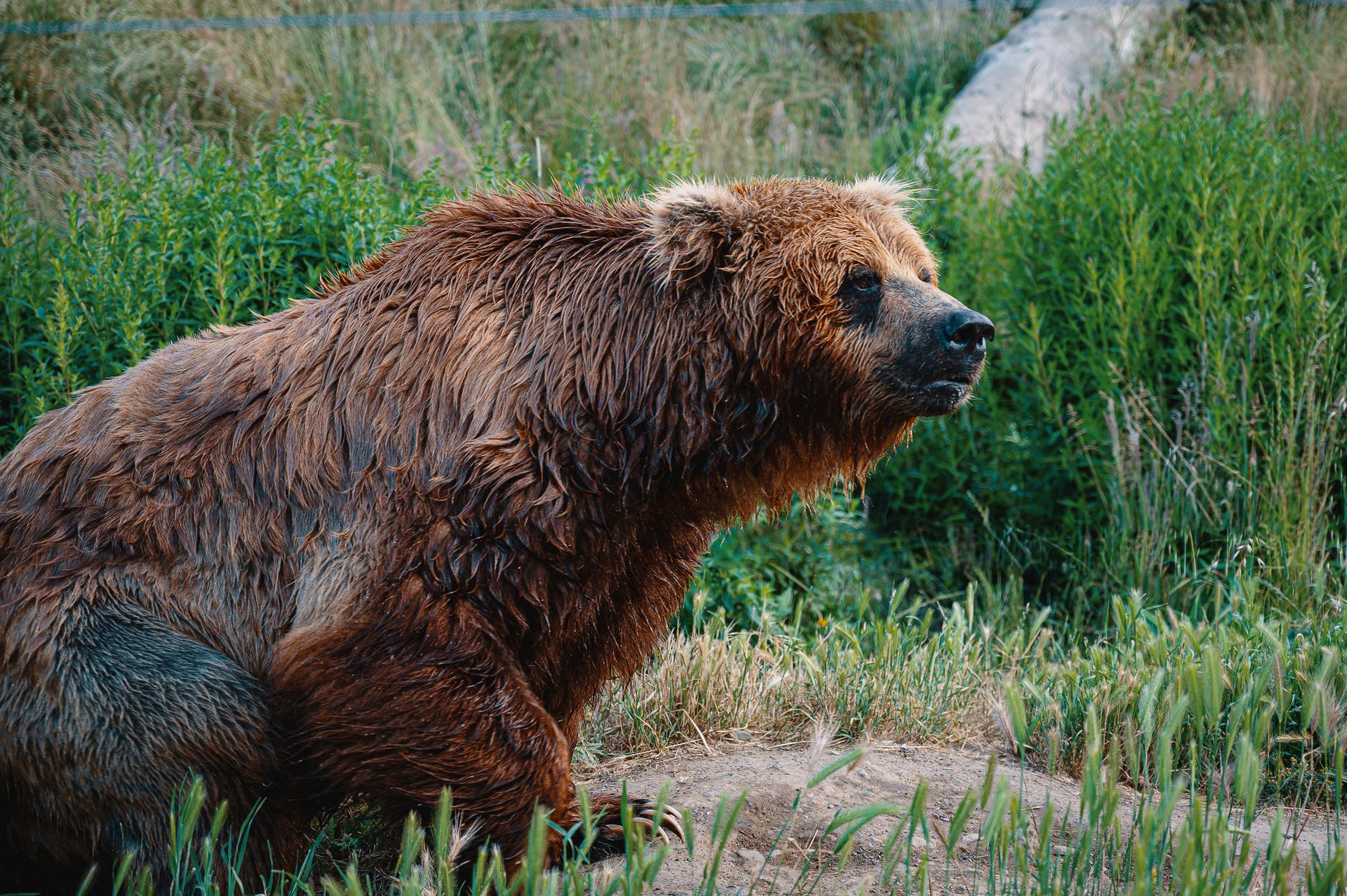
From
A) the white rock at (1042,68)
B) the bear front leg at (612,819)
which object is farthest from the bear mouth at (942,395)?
the white rock at (1042,68)

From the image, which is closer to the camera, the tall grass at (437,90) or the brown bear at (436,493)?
the brown bear at (436,493)

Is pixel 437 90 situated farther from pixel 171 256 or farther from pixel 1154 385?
pixel 1154 385

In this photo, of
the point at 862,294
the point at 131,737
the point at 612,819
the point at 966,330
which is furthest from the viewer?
the point at 612,819

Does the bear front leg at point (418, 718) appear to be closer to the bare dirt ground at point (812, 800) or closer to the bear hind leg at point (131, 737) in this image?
the bear hind leg at point (131, 737)

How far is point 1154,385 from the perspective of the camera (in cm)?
584

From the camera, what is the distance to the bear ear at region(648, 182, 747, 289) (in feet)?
10.4

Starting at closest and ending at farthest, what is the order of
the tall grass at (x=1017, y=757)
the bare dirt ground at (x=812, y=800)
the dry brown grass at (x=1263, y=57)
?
the tall grass at (x=1017, y=757) < the bare dirt ground at (x=812, y=800) < the dry brown grass at (x=1263, y=57)

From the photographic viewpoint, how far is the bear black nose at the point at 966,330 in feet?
10.1

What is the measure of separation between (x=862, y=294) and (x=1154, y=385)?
3177mm

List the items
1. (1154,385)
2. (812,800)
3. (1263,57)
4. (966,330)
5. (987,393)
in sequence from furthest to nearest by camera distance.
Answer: (1263,57), (987,393), (1154,385), (812,800), (966,330)

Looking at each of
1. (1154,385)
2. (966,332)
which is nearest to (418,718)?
(966,332)

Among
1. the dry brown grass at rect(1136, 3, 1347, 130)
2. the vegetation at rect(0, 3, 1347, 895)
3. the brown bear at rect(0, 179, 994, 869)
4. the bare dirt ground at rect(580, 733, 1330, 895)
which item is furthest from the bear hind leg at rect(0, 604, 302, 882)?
the dry brown grass at rect(1136, 3, 1347, 130)

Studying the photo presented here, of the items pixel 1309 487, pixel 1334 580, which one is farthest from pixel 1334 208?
pixel 1334 580

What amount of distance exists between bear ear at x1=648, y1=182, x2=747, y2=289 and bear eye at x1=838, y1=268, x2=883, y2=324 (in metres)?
0.32
